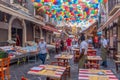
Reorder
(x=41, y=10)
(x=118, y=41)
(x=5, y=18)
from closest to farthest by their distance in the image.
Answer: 1. (x=5, y=18)
2. (x=118, y=41)
3. (x=41, y=10)

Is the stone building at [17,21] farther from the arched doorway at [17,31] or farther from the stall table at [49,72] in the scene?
the stall table at [49,72]

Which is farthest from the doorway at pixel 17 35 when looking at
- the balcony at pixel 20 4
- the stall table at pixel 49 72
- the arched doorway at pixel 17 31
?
the stall table at pixel 49 72

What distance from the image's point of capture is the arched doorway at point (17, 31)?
1766cm

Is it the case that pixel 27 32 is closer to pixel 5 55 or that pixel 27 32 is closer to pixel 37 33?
pixel 37 33

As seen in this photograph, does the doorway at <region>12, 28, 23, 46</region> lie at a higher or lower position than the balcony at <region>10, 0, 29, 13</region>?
lower

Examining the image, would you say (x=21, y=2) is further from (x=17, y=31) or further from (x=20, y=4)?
(x=17, y=31)

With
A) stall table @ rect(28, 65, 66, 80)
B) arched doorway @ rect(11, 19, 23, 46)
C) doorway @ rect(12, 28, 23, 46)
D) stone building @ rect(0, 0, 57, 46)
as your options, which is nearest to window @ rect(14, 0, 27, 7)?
stone building @ rect(0, 0, 57, 46)

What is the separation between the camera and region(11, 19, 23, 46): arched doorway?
17659 millimetres

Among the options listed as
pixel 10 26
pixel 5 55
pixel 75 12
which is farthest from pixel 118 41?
pixel 5 55

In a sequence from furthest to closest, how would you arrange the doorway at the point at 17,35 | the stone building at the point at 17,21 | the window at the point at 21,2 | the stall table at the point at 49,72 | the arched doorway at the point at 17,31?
the window at the point at 21,2 → the doorway at the point at 17,35 → the arched doorway at the point at 17,31 → the stone building at the point at 17,21 → the stall table at the point at 49,72

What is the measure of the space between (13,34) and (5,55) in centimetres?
983

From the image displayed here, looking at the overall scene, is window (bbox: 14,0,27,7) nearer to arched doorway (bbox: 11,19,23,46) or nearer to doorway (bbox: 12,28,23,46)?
arched doorway (bbox: 11,19,23,46)

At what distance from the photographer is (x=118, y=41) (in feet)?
56.1

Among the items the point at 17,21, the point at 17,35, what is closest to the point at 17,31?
the point at 17,35
